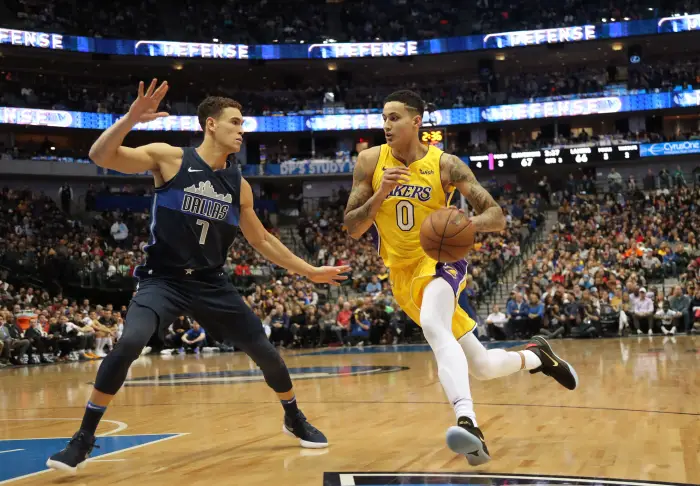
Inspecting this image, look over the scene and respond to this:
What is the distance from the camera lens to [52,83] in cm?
4219

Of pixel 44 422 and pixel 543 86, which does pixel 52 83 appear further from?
pixel 44 422

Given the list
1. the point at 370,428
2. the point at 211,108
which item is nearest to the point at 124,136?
the point at 211,108

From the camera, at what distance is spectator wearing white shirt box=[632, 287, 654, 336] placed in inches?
790

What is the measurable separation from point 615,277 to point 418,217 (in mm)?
17945

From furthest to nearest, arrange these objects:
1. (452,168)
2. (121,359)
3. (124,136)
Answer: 1. (452,168)
2. (121,359)
3. (124,136)

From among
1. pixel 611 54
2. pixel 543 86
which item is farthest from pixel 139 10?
pixel 611 54

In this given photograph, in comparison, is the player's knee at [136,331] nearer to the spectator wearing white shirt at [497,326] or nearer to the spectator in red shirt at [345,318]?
the spectator wearing white shirt at [497,326]

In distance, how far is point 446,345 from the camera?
5098 millimetres

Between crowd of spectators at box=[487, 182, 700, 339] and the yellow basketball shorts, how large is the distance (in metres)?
15.2

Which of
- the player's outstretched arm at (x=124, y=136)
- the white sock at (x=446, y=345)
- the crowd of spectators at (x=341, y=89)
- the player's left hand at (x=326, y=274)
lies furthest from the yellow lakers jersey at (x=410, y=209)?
the crowd of spectators at (x=341, y=89)

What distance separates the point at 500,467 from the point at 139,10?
4252 cm

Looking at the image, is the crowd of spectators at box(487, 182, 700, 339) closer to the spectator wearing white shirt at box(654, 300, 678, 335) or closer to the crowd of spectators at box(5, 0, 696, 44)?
the spectator wearing white shirt at box(654, 300, 678, 335)

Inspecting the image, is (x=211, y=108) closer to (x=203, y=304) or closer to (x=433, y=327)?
(x=203, y=304)

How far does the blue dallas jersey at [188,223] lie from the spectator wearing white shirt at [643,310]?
1667 centimetres
